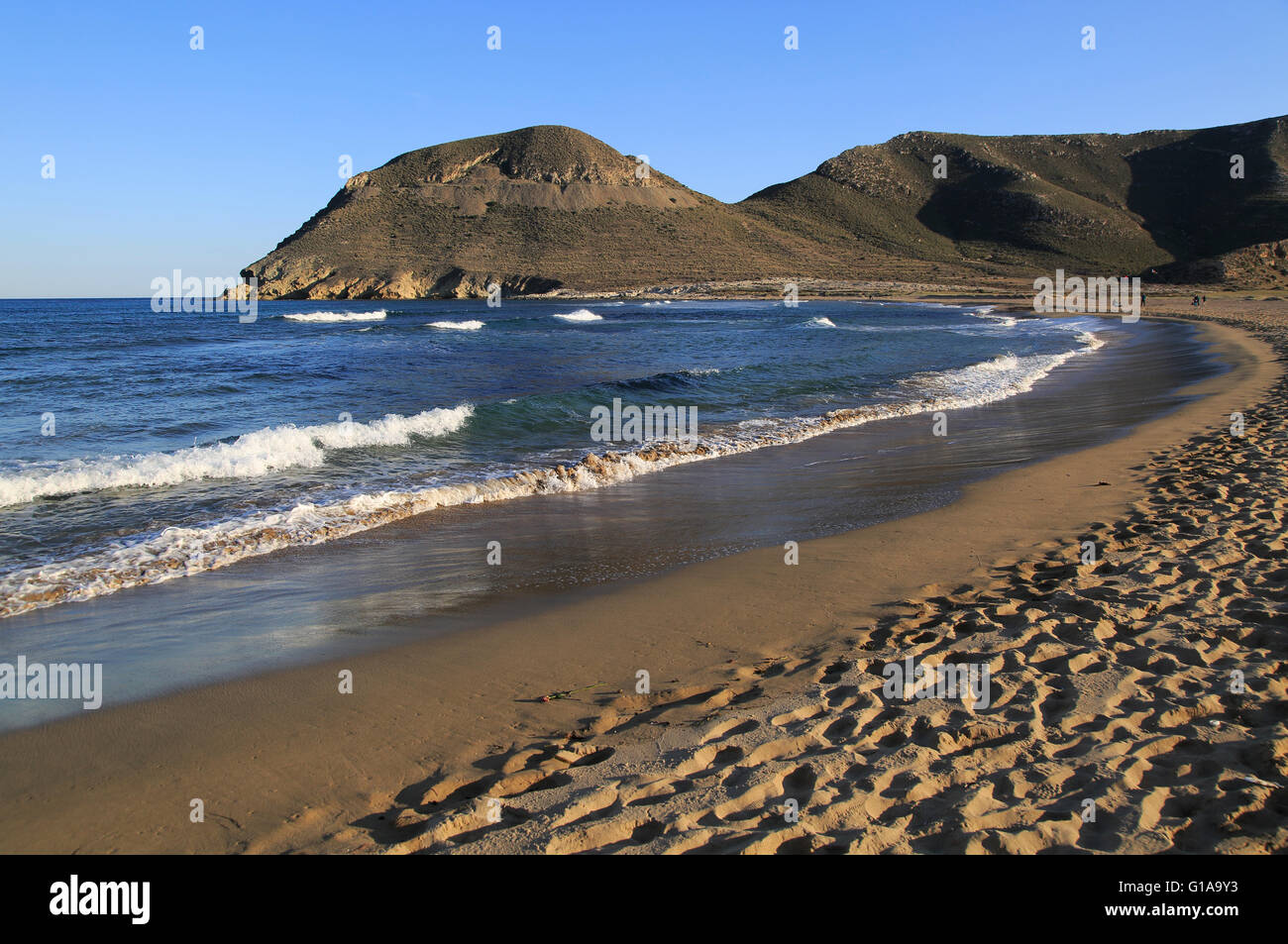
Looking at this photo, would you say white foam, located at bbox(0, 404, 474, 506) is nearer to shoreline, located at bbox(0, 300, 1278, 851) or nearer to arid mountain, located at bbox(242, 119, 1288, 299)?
shoreline, located at bbox(0, 300, 1278, 851)

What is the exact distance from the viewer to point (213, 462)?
31.2 feet

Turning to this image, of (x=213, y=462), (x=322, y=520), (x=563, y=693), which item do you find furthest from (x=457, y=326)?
(x=563, y=693)

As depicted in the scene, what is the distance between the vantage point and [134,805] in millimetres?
3189

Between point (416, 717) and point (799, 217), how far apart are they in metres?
129

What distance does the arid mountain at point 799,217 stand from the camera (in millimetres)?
97438

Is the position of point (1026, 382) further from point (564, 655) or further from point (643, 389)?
point (564, 655)

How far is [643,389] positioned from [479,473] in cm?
842

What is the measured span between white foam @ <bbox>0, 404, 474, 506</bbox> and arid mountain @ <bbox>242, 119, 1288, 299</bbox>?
83033mm

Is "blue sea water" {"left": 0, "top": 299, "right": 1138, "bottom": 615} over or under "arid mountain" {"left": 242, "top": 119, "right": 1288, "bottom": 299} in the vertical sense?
under

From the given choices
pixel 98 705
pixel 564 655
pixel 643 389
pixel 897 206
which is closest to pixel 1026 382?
pixel 643 389

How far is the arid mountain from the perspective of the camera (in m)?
97.4

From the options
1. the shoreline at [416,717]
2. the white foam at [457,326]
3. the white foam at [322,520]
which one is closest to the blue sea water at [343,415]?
the white foam at [322,520]

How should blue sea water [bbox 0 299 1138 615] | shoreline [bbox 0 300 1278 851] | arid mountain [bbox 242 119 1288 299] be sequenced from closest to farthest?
shoreline [bbox 0 300 1278 851], blue sea water [bbox 0 299 1138 615], arid mountain [bbox 242 119 1288 299]

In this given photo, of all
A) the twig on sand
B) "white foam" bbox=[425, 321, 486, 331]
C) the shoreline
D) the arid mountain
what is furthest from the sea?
the arid mountain
